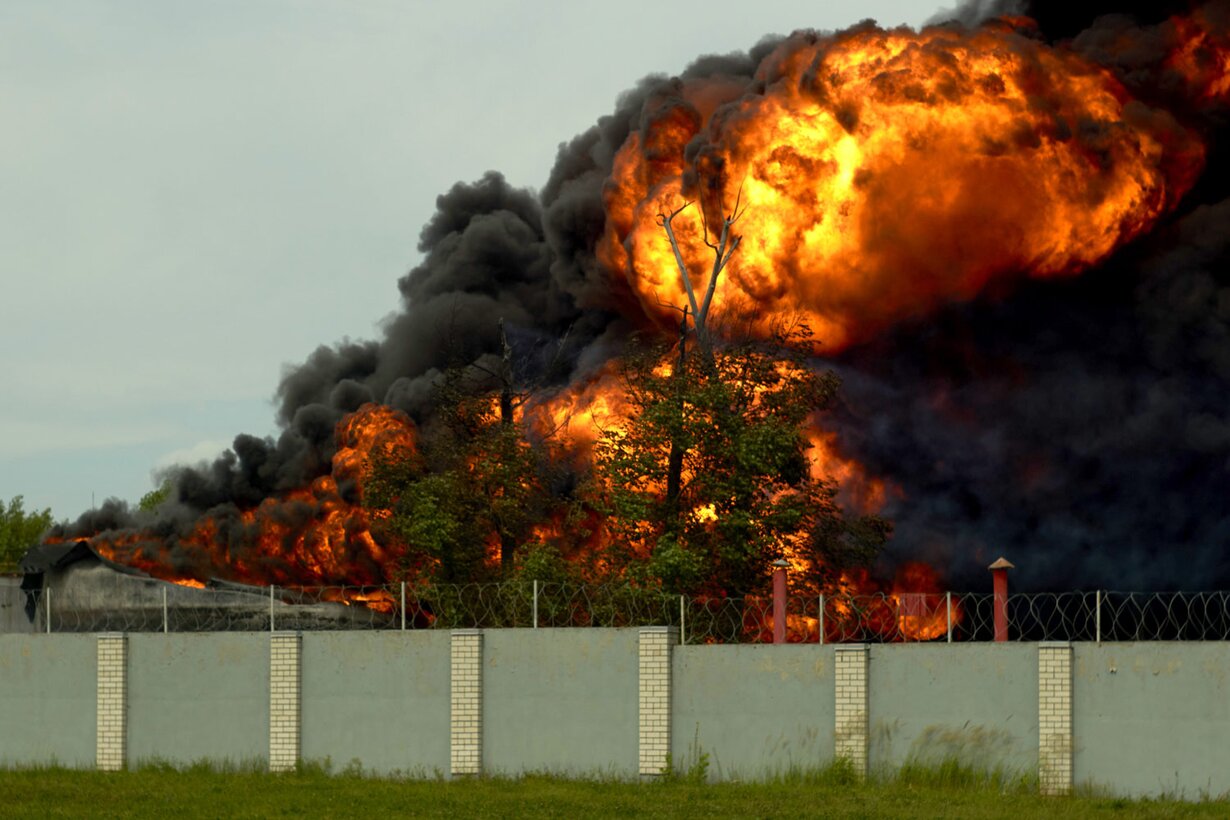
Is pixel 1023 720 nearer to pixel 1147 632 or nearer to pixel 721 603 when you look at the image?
pixel 721 603

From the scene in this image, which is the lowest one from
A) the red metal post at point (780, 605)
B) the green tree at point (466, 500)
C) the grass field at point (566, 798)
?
the grass field at point (566, 798)

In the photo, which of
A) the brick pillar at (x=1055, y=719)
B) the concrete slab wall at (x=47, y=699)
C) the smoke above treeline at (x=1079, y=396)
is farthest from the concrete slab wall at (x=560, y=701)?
the smoke above treeline at (x=1079, y=396)

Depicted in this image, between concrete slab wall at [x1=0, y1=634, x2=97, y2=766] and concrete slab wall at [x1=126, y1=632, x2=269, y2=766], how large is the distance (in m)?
1.01

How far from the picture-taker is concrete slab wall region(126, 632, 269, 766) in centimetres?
3528

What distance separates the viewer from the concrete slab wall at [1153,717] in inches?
1152

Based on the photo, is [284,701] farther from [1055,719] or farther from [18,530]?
[18,530]

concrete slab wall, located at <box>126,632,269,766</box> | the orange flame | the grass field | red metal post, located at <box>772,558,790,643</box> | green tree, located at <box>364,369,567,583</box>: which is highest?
the orange flame

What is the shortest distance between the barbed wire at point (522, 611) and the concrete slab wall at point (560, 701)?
336 centimetres

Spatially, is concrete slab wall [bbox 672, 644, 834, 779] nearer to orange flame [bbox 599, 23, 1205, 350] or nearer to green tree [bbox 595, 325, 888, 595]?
green tree [bbox 595, 325, 888, 595]

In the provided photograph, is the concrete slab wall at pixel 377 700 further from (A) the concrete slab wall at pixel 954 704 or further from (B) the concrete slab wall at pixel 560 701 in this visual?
(A) the concrete slab wall at pixel 954 704

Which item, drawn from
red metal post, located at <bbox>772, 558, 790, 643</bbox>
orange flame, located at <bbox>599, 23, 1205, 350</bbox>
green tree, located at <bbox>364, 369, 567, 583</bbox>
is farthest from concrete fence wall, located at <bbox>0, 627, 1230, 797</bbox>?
orange flame, located at <bbox>599, 23, 1205, 350</bbox>

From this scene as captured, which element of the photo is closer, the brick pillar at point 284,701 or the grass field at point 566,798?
the grass field at point 566,798

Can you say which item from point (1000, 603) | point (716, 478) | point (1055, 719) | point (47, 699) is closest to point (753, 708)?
point (1000, 603)

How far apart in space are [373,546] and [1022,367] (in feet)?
86.5
